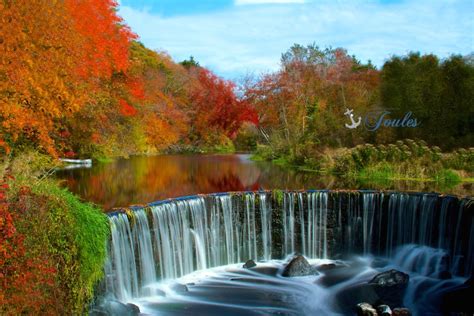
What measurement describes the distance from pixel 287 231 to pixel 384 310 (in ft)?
14.6

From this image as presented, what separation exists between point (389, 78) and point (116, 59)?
13.6 meters

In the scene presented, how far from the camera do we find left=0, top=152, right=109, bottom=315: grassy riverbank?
598cm

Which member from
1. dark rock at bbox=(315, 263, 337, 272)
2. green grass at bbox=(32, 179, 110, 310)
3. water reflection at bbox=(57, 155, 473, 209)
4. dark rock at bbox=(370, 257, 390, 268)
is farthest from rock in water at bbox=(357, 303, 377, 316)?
water reflection at bbox=(57, 155, 473, 209)

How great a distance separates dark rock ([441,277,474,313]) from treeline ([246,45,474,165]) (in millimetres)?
11609

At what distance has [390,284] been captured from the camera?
1005 centimetres

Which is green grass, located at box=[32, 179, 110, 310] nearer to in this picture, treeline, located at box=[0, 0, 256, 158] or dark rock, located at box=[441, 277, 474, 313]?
treeline, located at box=[0, 0, 256, 158]

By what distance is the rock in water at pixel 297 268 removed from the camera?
1085 centimetres

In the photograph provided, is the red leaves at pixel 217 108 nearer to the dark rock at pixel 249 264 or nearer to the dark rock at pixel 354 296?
the dark rock at pixel 249 264

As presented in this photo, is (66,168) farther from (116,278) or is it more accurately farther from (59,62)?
(116,278)

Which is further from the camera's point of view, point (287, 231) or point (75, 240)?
point (287, 231)

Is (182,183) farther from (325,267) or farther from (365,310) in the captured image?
(365,310)

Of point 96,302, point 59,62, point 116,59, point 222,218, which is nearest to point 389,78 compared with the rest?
point 116,59

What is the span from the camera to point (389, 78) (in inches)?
942

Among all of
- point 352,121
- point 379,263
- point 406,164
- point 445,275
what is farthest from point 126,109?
point 445,275
